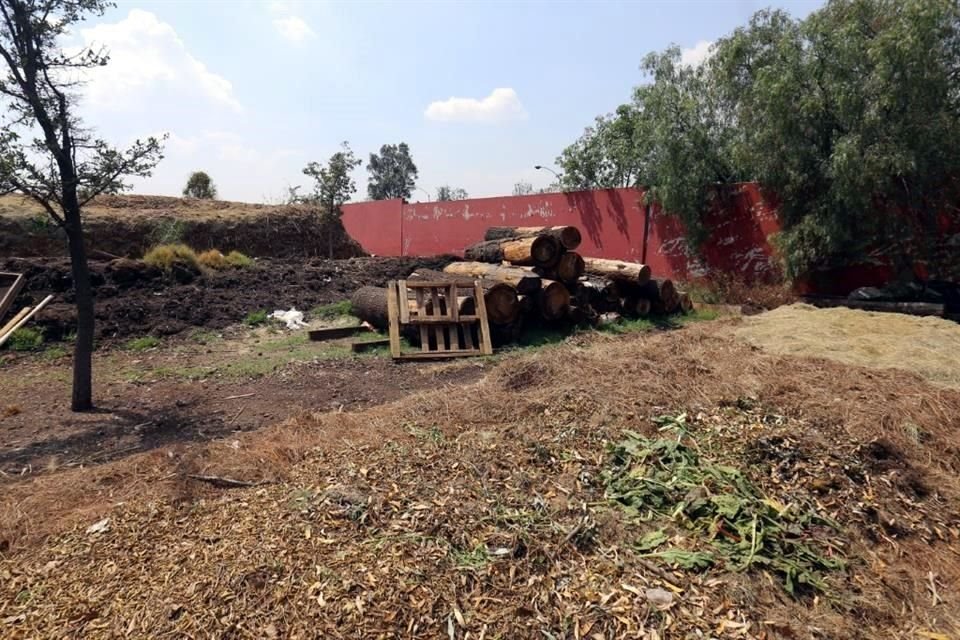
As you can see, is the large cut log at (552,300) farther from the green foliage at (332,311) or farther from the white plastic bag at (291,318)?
the white plastic bag at (291,318)

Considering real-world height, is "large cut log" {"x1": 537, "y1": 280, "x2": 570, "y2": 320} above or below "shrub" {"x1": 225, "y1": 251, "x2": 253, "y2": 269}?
below

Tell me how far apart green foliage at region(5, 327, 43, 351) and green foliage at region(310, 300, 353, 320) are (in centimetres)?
384

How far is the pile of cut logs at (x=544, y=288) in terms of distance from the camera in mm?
8539

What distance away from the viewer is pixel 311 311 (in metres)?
10.4

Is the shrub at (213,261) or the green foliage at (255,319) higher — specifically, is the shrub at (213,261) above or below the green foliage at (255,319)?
above

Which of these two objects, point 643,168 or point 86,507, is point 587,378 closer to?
point 86,507

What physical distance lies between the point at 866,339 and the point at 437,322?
5004 millimetres

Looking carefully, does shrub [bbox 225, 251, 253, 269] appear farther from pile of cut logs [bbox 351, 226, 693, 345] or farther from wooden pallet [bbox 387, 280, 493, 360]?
wooden pallet [bbox 387, 280, 493, 360]

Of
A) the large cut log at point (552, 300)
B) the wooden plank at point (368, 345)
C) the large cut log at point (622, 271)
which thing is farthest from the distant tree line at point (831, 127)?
the wooden plank at point (368, 345)

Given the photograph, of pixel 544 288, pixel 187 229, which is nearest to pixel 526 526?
pixel 544 288

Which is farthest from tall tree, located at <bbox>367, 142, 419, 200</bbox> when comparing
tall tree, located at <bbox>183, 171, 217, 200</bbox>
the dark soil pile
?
the dark soil pile

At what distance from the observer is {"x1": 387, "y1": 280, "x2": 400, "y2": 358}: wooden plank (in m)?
7.75

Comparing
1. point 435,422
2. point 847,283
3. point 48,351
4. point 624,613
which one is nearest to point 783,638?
point 624,613

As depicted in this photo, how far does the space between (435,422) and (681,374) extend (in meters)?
1.97
